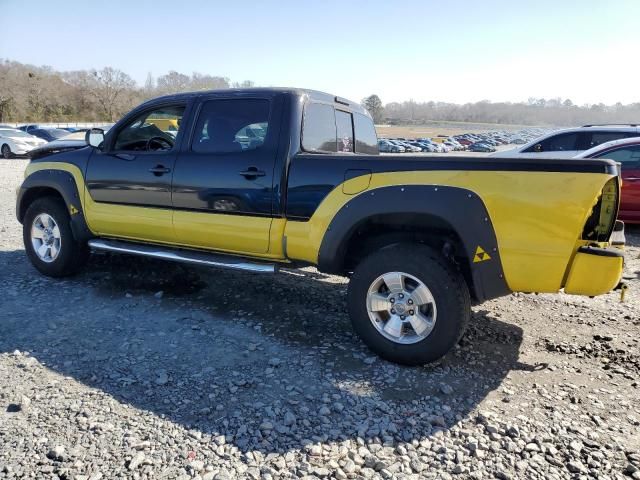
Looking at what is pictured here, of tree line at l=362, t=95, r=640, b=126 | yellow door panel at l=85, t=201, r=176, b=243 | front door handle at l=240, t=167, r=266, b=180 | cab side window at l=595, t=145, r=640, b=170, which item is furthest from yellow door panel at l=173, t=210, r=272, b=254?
tree line at l=362, t=95, r=640, b=126

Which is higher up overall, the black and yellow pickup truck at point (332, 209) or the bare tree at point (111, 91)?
the bare tree at point (111, 91)

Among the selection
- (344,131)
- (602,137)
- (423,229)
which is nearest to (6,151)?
(344,131)

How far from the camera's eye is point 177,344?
3785mm

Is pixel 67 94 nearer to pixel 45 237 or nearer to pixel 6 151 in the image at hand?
pixel 6 151

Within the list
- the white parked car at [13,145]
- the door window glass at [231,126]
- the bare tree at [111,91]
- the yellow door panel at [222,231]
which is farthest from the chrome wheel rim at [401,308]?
the bare tree at [111,91]

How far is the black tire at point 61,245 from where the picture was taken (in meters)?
5.17

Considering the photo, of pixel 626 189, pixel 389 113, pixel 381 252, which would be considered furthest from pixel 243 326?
pixel 389 113

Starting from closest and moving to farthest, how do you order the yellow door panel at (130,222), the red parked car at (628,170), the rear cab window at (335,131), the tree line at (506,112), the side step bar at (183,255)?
the side step bar at (183,255) < the rear cab window at (335,131) < the yellow door panel at (130,222) < the red parked car at (628,170) < the tree line at (506,112)

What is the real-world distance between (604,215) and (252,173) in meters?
2.50

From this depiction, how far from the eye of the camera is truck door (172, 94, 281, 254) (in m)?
3.99

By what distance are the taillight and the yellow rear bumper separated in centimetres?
17

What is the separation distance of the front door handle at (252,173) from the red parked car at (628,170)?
622 cm

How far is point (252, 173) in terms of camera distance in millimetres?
3969

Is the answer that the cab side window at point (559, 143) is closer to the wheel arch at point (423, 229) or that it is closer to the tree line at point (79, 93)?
the wheel arch at point (423, 229)
